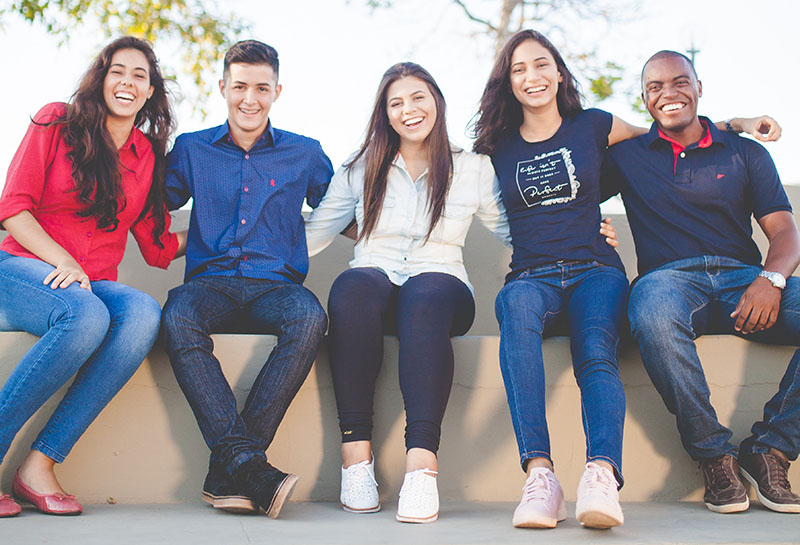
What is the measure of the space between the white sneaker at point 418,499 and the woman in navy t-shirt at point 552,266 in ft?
0.79

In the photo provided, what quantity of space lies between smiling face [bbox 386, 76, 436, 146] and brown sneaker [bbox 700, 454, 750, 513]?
140cm

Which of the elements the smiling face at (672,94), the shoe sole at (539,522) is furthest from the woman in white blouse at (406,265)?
the smiling face at (672,94)

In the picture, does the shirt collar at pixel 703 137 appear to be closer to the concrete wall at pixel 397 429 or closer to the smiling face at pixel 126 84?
the concrete wall at pixel 397 429

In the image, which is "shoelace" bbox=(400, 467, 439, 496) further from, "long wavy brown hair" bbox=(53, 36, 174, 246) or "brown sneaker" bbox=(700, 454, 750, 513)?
"long wavy brown hair" bbox=(53, 36, 174, 246)

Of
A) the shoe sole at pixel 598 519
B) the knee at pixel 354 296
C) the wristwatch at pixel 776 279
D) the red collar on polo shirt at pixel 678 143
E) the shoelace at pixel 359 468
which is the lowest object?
the shoelace at pixel 359 468

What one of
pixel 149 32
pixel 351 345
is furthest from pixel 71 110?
pixel 149 32

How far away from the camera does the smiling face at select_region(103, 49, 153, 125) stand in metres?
2.63

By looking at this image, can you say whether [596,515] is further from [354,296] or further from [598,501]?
[354,296]

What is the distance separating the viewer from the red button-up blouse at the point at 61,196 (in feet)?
8.07

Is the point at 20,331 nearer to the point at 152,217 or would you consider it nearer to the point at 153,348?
the point at 153,348

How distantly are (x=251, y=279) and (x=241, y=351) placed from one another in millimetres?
243

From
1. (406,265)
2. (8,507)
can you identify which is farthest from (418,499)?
(8,507)

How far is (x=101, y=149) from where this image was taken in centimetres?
257

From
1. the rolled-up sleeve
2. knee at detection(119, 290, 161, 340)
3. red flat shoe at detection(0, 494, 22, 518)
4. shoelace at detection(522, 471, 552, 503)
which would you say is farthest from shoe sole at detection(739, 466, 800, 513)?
the rolled-up sleeve
